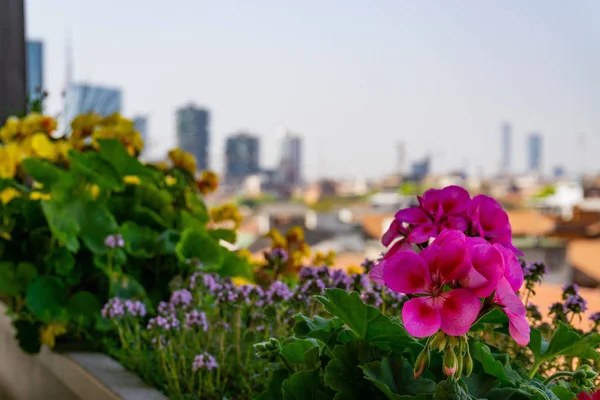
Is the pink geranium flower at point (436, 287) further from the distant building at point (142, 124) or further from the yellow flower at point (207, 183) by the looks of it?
the distant building at point (142, 124)

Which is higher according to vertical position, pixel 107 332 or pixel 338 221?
pixel 107 332

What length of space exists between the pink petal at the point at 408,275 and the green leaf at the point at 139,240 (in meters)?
1.06

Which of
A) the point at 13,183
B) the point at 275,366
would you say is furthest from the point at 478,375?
the point at 13,183

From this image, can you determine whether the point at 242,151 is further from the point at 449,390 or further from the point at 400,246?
the point at 449,390

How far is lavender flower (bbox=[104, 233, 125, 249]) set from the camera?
1.41 m

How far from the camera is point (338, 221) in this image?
10.1 meters

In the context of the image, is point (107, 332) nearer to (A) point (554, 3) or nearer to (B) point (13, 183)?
(B) point (13, 183)

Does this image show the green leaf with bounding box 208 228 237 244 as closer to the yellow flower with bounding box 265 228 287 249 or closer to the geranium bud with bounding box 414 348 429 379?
the yellow flower with bounding box 265 228 287 249

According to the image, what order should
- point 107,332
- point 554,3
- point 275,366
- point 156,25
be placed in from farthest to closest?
point 554,3
point 156,25
point 107,332
point 275,366

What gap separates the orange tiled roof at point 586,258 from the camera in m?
3.74

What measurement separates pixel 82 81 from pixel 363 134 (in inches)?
1490

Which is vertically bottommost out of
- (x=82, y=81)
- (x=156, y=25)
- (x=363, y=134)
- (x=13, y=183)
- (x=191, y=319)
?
(x=363, y=134)

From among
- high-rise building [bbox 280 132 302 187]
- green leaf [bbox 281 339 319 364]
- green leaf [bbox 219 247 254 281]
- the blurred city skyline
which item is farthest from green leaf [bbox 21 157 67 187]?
the blurred city skyline

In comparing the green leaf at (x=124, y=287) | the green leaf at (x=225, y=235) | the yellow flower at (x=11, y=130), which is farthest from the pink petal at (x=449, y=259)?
the yellow flower at (x=11, y=130)
